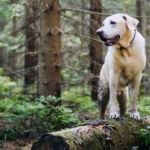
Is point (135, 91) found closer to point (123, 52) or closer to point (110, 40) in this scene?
point (123, 52)

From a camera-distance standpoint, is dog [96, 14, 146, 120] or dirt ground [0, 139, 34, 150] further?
dirt ground [0, 139, 34, 150]

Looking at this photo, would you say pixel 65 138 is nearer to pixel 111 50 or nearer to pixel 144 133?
pixel 144 133

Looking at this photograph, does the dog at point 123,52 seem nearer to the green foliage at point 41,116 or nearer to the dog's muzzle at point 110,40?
the dog's muzzle at point 110,40

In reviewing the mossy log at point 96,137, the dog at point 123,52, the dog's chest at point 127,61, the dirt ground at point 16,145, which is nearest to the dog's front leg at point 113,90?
the dog at point 123,52

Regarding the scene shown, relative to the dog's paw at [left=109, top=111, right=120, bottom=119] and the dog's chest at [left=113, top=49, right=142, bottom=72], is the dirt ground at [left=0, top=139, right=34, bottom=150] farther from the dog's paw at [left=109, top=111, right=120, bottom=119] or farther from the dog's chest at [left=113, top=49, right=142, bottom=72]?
the dog's chest at [left=113, top=49, right=142, bottom=72]

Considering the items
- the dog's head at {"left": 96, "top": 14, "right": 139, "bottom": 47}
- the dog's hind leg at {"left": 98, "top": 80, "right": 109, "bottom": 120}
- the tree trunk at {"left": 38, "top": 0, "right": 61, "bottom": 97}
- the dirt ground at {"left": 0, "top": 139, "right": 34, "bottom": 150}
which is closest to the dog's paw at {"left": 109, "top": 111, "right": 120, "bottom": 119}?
the dog's hind leg at {"left": 98, "top": 80, "right": 109, "bottom": 120}

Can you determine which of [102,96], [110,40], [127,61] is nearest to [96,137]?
[127,61]

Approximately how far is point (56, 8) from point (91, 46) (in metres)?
3.54

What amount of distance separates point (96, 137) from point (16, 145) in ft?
7.50

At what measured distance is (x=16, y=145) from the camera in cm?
421

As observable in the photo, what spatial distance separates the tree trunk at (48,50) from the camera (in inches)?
219

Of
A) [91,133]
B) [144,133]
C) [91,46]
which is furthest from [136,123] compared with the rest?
[91,46]

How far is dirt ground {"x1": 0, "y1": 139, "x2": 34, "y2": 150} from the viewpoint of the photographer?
156 inches

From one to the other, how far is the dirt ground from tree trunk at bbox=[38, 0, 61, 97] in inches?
61.3
